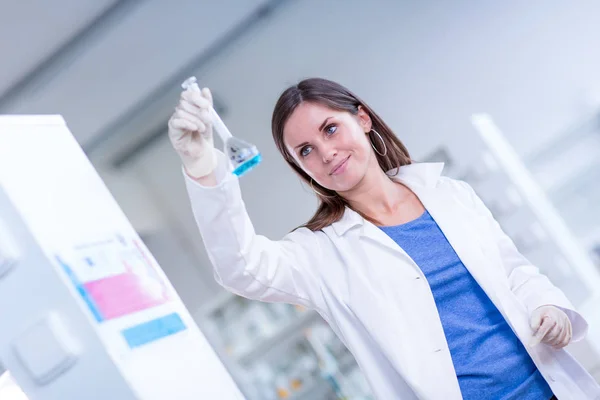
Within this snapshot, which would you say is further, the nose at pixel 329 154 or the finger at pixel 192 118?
the nose at pixel 329 154

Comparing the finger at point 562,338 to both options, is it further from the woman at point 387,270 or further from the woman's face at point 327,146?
the woman's face at point 327,146

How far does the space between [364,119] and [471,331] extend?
1.92 feet

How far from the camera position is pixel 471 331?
1.43m

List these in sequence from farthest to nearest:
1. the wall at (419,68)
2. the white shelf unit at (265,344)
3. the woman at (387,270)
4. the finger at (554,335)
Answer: the wall at (419,68), the white shelf unit at (265,344), the finger at (554,335), the woman at (387,270)

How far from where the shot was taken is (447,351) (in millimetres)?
1387

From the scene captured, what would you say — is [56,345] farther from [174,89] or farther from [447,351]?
[174,89]

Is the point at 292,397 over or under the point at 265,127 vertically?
under

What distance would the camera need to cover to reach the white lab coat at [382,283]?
1344 mm

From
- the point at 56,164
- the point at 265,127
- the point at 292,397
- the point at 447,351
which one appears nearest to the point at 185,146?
the point at 56,164

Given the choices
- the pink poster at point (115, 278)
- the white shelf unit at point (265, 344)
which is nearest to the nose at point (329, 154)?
the pink poster at point (115, 278)

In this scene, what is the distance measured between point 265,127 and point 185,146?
3518 millimetres

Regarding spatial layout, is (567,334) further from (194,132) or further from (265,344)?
(265,344)

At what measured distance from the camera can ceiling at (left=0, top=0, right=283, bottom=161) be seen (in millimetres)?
3686

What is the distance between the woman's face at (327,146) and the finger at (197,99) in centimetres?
Result: 36
